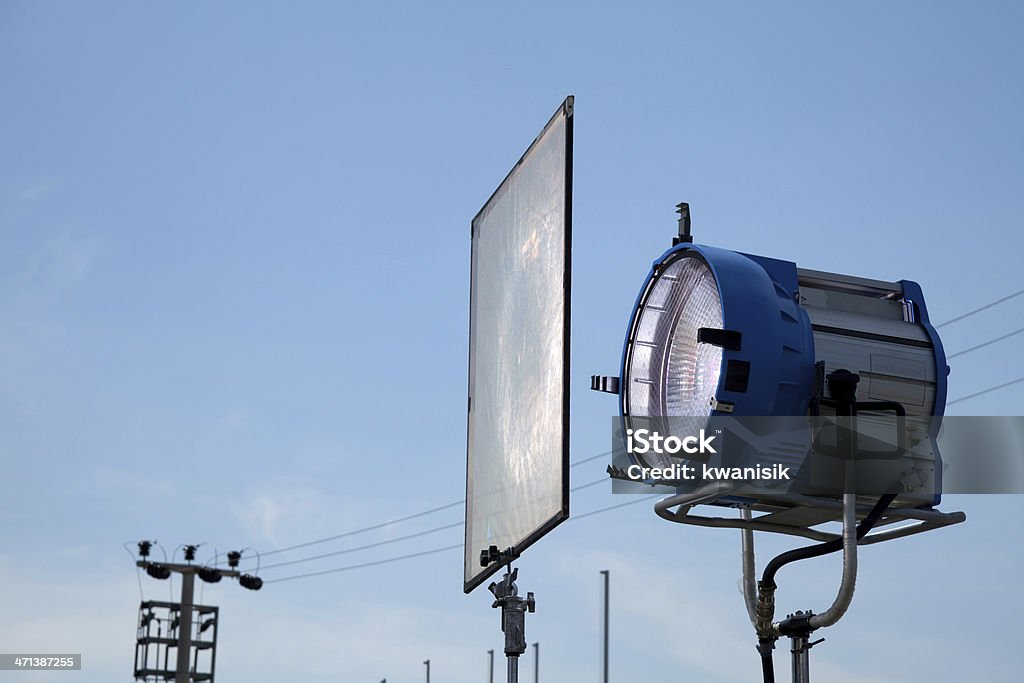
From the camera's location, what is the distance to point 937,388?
30.0 feet

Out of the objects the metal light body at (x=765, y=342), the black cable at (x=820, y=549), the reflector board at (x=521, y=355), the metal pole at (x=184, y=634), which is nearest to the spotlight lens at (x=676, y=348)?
the metal light body at (x=765, y=342)

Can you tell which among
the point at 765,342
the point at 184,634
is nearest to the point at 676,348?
the point at 765,342

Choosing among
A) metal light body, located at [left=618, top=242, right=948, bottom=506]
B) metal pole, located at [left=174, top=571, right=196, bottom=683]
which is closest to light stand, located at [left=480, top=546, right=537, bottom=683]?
metal light body, located at [left=618, top=242, right=948, bottom=506]

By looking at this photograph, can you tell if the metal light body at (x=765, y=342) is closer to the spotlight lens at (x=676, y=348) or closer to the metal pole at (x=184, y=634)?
the spotlight lens at (x=676, y=348)

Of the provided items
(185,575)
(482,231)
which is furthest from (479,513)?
(185,575)

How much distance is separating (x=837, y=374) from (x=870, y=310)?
853 millimetres

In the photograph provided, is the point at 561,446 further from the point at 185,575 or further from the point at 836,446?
the point at 185,575

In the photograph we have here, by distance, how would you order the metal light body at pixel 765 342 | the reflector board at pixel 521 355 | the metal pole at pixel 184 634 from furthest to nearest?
the metal pole at pixel 184 634
the reflector board at pixel 521 355
the metal light body at pixel 765 342

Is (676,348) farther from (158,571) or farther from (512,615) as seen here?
(158,571)

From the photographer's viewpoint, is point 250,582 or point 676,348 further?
point 250,582

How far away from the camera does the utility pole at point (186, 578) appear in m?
69.5

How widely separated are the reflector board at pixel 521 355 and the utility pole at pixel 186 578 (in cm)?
5953

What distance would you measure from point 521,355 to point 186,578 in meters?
63.7

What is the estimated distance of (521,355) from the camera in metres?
11.0
